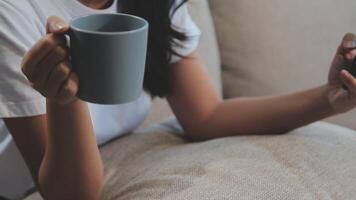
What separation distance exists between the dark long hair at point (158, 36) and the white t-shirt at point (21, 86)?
62mm

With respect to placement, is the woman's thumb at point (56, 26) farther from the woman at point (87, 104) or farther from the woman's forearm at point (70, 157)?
the woman's forearm at point (70, 157)

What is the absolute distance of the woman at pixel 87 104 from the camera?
2.11ft

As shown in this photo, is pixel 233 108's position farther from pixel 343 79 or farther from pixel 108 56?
pixel 108 56

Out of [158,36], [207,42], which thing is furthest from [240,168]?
[207,42]

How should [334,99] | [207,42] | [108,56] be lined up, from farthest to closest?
[207,42]
[334,99]
[108,56]

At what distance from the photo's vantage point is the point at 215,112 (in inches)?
43.1

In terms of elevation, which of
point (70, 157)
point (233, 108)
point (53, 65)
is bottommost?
point (233, 108)

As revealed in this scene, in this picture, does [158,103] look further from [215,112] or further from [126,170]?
[126,170]

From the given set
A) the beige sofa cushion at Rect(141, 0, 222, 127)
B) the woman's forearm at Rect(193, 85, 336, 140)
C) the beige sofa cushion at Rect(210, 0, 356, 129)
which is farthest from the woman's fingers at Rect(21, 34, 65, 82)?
the beige sofa cushion at Rect(210, 0, 356, 129)

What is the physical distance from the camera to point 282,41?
1.34 m

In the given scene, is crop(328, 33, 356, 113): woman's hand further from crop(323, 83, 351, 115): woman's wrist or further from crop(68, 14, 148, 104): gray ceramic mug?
crop(68, 14, 148, 104): gray ceramic mug

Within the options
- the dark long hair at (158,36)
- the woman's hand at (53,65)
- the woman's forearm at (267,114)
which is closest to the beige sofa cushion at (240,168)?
the woman's forearm at (267,114)

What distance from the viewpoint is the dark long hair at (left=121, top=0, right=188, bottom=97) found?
1.03 m

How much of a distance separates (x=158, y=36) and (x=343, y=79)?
1.17 ft
